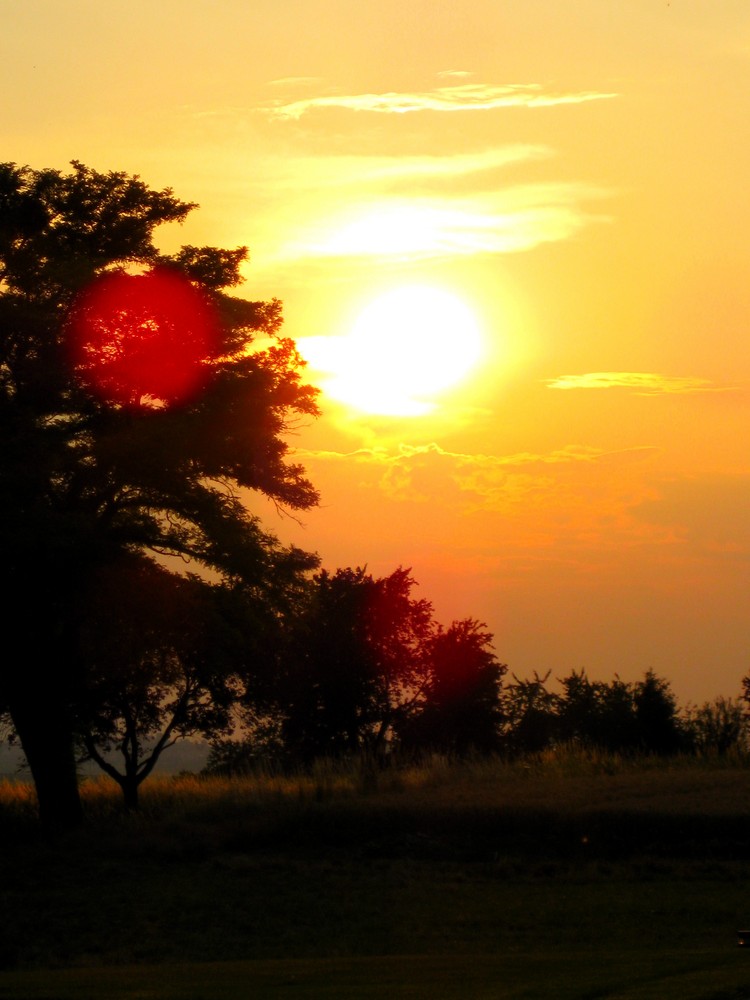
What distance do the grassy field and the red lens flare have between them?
8.95 m

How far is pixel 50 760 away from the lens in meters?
26.8

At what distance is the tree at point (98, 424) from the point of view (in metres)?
24.5

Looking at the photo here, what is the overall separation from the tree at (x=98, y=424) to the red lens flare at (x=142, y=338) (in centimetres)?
3

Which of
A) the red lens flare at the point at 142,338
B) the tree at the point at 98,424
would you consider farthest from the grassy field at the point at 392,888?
the red lens flare at the point at 142,338

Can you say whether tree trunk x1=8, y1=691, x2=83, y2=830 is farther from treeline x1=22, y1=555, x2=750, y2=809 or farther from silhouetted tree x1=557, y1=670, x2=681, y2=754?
silhouetted tree x1=557, y1=670, x2=681, y2=754

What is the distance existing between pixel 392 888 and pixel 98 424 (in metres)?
11.1

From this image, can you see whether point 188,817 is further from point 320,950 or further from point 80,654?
point 320,950

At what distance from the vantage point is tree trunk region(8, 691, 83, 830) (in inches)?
1044

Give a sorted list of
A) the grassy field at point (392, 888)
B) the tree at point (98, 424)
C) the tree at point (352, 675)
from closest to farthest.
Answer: the grassy field at point (392, 888) < the tree at point (98, 424) < the tree at point (352, 675)

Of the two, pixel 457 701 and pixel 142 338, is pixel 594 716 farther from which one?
pixel 142 338

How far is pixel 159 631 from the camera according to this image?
81.7ft

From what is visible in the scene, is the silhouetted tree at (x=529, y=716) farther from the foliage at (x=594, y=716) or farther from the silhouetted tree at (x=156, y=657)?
the silhouetted tree at (x=156, y=657)

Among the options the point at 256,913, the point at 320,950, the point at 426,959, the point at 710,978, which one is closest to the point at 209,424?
the point at 256,913

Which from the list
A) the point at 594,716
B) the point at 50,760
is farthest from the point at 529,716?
the point at 50,760
